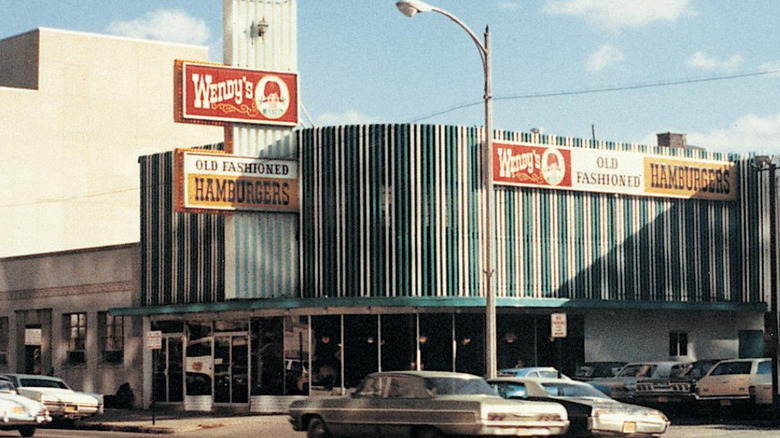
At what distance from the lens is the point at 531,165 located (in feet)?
132

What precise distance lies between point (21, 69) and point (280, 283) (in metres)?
29.3

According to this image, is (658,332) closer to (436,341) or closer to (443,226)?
(436,341)

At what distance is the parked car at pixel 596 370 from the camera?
40406 mm

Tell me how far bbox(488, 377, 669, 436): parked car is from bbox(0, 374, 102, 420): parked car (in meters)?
13.8

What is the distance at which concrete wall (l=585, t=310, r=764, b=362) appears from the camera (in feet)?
137

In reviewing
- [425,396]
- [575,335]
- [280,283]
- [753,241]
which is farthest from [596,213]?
[425,396]

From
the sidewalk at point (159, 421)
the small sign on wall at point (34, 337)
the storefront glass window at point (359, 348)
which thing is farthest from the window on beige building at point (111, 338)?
the storefront glass window at point (359, 348)

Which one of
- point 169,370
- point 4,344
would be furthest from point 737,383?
point 4,344

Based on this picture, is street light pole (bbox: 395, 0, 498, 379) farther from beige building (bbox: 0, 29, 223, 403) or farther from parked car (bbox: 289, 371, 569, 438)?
beige building (bbox: 0, 29, 223, 403)

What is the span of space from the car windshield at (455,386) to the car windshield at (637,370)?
14640 millimetres

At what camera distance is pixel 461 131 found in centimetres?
3934

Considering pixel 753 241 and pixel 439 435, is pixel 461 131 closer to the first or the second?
pixel 753 241

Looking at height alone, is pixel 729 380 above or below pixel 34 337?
below

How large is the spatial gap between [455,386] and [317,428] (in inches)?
126
